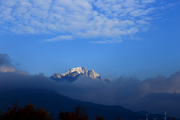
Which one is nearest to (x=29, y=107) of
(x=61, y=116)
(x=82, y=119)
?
(x=82, y=119)

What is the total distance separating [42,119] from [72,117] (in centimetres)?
957

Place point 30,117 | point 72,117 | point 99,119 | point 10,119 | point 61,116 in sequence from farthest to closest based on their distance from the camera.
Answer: point 61,116, point 99,119, point 72,117, point 30,117, point 10,119

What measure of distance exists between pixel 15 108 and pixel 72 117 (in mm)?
15384

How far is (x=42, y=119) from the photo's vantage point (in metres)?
44.0

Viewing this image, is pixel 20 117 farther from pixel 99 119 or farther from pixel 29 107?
pixel 99 119

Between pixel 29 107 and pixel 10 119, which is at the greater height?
pixel 29 107

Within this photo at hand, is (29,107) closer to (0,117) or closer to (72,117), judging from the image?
(0,117)

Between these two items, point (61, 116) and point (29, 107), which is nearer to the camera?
point (29, 107)

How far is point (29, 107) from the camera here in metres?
44.4

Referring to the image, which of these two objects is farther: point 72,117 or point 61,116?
point 61,116

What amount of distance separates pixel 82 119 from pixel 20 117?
58.4ft

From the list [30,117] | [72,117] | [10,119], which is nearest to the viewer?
[10,119]

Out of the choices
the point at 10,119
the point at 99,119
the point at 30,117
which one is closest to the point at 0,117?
the point at 10,119

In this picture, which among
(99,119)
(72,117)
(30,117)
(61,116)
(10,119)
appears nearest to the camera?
(10,119)
